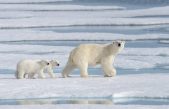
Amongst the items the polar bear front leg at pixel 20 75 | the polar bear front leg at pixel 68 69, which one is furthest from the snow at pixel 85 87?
the polar bear front leg at pixel 68 69

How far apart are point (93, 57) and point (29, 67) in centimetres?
103

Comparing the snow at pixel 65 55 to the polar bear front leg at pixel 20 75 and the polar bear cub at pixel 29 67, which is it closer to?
the polar bear cub at pixel 29 67

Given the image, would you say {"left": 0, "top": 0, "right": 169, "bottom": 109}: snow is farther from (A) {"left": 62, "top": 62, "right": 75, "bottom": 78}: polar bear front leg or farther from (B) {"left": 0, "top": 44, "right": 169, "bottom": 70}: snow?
(A) {"left": 62, "top": 62, "right": 75, "bottom": 78}: polar bear front leg

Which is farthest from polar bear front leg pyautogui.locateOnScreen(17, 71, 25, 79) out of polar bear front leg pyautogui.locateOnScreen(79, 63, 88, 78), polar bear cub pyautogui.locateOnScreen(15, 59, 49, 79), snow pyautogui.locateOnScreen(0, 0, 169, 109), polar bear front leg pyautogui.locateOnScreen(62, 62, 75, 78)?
polar bear front leg pyautogui.locateOnScreen(79, 63, 88, 78)

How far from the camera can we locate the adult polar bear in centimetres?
913

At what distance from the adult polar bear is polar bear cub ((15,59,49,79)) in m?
0.37

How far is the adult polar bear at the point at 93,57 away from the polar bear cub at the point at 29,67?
372 millimetres

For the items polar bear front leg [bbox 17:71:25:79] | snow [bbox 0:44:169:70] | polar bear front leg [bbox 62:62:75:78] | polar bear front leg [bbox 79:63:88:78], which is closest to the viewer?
polar bear front leg [bbox 79:63:88:78]

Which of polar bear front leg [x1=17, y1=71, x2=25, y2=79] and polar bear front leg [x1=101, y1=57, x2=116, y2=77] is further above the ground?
polar bear front leg [x1=101, y1=57, x2=116, y2=77]

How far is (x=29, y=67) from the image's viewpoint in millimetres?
9367

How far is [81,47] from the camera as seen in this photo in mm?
9211

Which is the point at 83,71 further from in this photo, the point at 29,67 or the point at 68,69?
the point at 29,67

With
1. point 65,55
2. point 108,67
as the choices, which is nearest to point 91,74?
point 108,67
